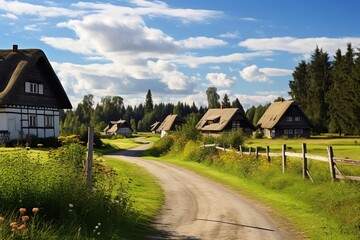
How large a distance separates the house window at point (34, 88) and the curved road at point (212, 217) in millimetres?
26313

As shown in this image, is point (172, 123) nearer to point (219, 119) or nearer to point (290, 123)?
point (219, 119)

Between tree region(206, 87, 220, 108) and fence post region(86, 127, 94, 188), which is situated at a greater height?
tree region(206, 87, 220, 108)

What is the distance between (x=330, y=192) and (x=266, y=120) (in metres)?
68.5

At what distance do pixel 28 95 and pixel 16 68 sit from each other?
2854mm

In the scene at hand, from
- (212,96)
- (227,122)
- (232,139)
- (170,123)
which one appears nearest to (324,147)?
(232,139)

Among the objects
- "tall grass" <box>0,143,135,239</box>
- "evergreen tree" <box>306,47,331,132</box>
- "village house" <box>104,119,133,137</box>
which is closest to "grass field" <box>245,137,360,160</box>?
"tall grass" <box>0,143,135,239</box>

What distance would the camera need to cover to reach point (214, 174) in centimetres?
2530

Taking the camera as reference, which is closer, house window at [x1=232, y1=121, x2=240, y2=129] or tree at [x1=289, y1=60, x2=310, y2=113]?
house window at [x1=232, y1=121, x2=240, y2=129]

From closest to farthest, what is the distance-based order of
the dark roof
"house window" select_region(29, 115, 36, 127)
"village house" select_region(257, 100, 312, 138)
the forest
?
the dark roof → "house window" select_region(29, 115, 36, 127) → the forest → "village house" select_region(257, 100, 312, 138)

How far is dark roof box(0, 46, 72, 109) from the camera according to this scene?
37.7 metres

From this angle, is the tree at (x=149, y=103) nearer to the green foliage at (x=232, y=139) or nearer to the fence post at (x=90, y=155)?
the green foliage at (x=232, y=139)

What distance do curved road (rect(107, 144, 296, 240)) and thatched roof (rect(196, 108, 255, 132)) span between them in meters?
57.7

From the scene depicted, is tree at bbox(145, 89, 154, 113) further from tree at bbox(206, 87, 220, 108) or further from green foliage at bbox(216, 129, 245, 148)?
green foliage at bbox(216, 129, 245, 148)

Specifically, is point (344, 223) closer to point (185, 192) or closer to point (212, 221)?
point (212, 221)
